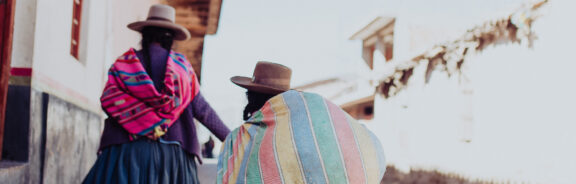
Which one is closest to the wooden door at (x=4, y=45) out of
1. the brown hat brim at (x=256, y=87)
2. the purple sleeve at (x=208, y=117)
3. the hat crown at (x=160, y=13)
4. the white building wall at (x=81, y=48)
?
the white building wall at (x=81, y=48)

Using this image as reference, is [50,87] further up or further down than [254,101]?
further down

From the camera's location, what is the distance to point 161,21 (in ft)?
10.7

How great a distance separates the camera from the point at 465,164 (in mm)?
10805

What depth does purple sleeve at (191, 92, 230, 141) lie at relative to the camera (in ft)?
10.1

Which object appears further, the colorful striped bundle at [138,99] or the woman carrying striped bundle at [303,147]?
the colorful striped bundle at [138,99]

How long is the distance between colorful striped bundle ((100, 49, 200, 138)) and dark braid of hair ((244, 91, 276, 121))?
0.56 m

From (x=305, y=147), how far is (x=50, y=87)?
7.47 ft

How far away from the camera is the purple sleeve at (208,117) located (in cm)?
308

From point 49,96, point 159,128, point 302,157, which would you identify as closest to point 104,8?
point 49,96

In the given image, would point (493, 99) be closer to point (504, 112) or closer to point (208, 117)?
point (504, 112)

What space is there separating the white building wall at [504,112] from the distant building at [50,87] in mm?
5408

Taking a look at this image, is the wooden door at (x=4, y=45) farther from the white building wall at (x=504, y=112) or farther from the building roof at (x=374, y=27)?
the building roof at (x=374, y=27)

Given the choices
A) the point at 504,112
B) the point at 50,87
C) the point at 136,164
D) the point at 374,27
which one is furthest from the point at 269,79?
the point at 374,27

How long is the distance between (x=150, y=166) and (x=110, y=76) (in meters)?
0.48
